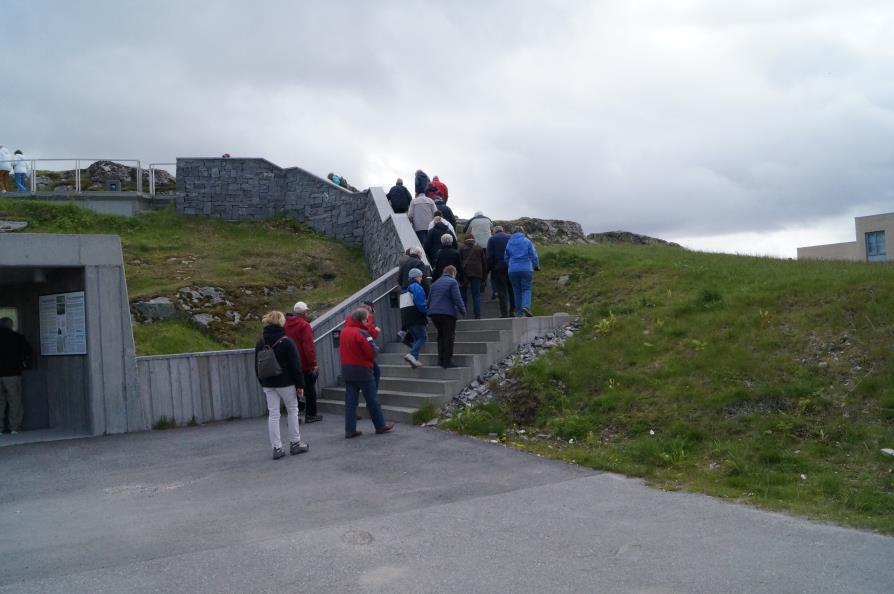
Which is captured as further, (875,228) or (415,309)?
(875,228)

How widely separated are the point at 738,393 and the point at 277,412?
541 cm

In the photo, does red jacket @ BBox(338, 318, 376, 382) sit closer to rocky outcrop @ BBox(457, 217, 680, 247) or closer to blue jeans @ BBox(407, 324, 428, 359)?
blue jeans @ BBox(407, 324, 428, 359)

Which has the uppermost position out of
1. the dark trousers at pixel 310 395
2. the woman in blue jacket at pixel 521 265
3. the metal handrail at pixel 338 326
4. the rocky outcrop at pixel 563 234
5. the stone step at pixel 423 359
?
the rocky outcrop at pixel 563 234

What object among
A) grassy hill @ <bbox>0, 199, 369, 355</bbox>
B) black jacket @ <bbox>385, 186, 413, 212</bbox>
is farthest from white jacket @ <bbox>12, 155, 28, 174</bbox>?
black jacket @ <bbox>385, 186, 413, 212</bbox>

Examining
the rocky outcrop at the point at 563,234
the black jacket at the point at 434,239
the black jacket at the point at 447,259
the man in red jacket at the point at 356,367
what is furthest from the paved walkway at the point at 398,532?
the rocky outcrop at the point at 563,234

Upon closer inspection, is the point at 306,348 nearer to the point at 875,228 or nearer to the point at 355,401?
the point at 355,401

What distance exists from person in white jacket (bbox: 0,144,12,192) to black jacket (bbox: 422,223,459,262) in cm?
1533

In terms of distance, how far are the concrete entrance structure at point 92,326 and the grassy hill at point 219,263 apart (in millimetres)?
2102

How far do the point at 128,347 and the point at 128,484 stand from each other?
3.75m

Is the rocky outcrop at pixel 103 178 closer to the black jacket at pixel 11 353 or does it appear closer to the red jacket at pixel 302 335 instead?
the black jacket at pixel 11 353

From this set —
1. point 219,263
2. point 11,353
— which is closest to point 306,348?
point 11,353

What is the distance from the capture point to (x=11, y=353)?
38.4 feet

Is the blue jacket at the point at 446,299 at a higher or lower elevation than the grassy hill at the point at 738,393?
higher

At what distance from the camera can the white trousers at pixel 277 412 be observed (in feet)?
30.2
